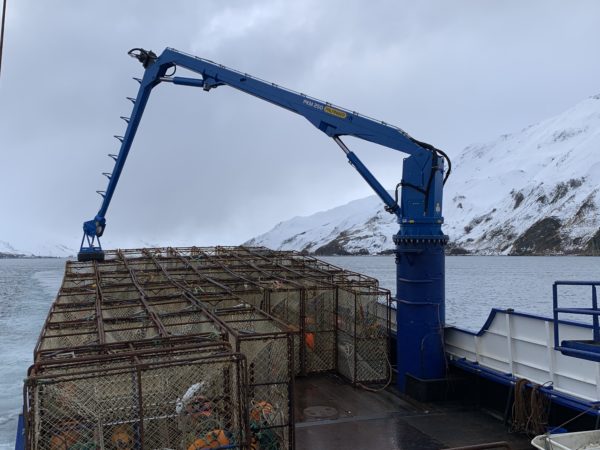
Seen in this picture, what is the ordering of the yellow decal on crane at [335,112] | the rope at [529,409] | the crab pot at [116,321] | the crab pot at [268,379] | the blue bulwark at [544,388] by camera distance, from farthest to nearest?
the yellow decal on crane at [335,112] < the rope at [529,409] < the crab pot at [116,321] < the blue bulwark at [544,388] < the crab pot at [268,379]

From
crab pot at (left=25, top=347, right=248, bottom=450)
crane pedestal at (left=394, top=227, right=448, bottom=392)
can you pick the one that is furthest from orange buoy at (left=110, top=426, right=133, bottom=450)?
crane pedestal at (left=394, top=227, right=448, bottom=392)

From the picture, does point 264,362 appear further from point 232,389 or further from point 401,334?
point 401,334

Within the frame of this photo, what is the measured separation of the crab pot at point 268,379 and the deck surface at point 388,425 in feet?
3.69

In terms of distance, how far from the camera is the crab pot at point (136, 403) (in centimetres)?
619

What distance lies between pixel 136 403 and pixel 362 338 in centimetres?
727

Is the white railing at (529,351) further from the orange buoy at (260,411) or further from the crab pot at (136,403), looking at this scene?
the crab pot at (136,403)

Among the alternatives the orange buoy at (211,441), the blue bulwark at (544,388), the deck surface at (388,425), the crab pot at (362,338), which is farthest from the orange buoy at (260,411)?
the crab pot at (362,338)

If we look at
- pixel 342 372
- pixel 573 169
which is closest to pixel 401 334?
pixel 342 372

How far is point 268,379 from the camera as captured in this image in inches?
351

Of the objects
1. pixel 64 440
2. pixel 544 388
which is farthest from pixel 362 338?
pixel 64 440

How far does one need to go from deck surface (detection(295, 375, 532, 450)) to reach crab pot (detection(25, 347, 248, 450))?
2.82 meters

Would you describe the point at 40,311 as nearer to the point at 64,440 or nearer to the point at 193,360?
the point at 64,440

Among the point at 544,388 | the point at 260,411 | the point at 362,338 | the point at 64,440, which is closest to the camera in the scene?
the point at 64,440

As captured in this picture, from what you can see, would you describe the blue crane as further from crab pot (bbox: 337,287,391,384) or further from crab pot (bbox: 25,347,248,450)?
crab pot (bbox: 25,347,248,450)
